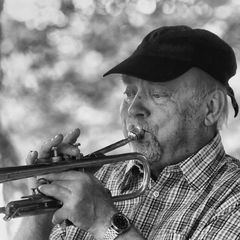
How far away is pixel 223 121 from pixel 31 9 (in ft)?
3.57

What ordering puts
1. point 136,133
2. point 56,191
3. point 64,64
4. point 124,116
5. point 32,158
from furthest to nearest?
point 64,64 → point 124,116 → point 136,133 → point 32,158 → point 56,191

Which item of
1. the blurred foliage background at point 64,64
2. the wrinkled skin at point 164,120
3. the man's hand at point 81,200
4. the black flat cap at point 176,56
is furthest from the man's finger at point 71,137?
the blurred foliage background at point 64,64

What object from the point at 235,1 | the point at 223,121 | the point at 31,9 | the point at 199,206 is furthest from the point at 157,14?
the point at 199,206

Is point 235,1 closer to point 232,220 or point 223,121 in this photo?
point 223,121

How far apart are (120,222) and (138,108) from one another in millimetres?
357

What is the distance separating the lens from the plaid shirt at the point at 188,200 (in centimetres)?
130

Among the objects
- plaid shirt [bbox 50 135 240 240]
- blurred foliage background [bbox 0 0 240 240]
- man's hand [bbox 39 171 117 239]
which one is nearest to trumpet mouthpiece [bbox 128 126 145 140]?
plaid shirt [bbox 50 135 240 240]

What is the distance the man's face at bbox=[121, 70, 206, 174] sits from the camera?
4.76 feet

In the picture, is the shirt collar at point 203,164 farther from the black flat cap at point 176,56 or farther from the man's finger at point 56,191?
the man's finger at point 56,191

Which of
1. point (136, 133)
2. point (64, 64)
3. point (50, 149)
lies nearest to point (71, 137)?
point (50, 149)

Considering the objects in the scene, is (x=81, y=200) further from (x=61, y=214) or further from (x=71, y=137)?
(x=71, y=137)

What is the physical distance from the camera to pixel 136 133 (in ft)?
4.68

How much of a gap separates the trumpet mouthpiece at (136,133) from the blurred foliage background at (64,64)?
77cm

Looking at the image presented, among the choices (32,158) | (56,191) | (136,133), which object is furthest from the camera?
(136,133)
